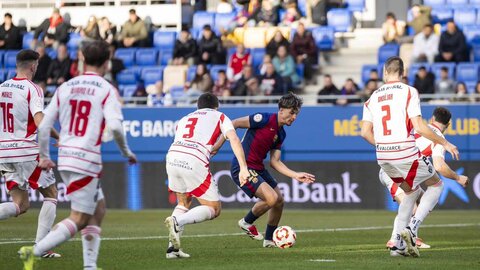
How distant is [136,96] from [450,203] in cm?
797

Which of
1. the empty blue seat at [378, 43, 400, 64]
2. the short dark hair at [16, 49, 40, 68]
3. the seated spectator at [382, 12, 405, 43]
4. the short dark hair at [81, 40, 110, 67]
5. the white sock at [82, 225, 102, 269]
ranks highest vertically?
the short dark hair at [81, 40, 110, 67]

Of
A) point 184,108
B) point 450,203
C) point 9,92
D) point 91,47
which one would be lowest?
point 450,203

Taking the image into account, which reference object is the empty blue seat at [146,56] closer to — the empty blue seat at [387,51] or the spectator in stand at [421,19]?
the empty blue seat at [387,51]

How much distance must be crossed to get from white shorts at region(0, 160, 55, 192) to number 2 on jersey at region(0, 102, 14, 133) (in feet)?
1.36

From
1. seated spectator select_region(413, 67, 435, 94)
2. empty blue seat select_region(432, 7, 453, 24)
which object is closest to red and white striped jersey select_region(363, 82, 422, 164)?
seated spectator select_region(413, 67, 435, 94)

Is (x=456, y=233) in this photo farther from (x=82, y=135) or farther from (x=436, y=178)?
(x=82, y=135)

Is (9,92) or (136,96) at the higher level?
(9,92)

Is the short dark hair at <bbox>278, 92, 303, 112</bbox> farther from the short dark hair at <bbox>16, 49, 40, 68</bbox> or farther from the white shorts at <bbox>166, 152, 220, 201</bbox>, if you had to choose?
the short dark hair at <bbox>16, 49, 40, 68</bbox>

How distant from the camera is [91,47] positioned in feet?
32.7

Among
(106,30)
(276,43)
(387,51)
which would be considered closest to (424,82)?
(387,51)

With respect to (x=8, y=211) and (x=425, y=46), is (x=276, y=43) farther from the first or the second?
→ (x=8, y=211)

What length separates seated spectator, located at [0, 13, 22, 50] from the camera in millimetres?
30922

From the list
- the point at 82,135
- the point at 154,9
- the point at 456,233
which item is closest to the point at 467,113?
the point at 456,233

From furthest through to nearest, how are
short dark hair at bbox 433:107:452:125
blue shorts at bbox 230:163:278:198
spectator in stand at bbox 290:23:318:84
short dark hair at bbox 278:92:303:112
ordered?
spectator in stand at bbox 290:23:318:84 < blue shorts at bbox 230:163:278:198 < short dark hair at bbox 433:107:452:125 < short dark hair at bbox 278:92:303:112
